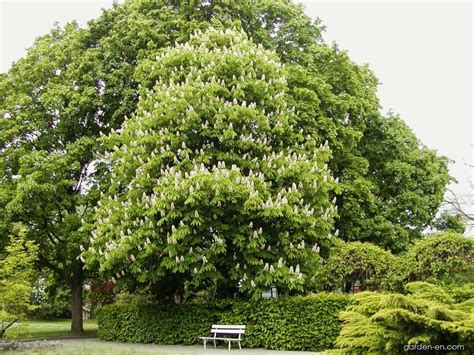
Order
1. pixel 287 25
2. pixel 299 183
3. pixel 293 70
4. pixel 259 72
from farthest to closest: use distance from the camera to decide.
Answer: pixel 287 25
pixel 293 70
pixel 259 72
pixel 299 183

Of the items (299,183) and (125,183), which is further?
(125,183)

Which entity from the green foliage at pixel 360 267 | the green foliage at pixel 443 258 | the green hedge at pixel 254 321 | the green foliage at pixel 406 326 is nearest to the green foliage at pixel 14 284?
the green hedge at pixel 254 321

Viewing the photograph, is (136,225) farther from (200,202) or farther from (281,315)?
(281,315)

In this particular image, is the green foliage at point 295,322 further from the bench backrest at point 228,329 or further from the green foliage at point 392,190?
the green foliage at point 392,190

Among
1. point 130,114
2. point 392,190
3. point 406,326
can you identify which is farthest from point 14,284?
point 392,190

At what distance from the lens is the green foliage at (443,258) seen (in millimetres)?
16016

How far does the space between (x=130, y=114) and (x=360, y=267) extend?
514 inches

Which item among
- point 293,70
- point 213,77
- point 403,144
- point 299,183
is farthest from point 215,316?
point 403,144

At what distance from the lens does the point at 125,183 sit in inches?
851

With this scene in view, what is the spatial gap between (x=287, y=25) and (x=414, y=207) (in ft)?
35.5

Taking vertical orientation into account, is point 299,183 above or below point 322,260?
above

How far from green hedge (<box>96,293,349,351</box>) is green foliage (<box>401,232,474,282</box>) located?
2444 millimetres

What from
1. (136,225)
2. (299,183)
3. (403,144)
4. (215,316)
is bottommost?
(215,316)

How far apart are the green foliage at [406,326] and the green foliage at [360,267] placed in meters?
11.9
